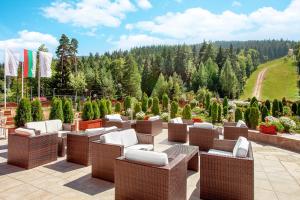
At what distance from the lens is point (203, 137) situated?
656cm

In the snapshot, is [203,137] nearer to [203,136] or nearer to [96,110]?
[203,136]

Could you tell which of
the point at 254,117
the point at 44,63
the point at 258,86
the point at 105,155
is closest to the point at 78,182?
the point at 105,155

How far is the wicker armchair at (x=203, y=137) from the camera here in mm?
6457

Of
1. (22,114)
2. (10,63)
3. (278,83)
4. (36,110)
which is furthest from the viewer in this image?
(278,83)

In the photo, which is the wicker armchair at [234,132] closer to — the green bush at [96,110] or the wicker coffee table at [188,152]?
the wicker coffee table at [188,152]

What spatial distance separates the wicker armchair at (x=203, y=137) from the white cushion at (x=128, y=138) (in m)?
2.13

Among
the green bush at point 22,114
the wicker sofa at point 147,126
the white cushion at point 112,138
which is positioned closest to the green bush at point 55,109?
the green bush at point 22,114

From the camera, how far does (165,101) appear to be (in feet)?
67.2

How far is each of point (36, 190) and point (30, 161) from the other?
3.72 feet

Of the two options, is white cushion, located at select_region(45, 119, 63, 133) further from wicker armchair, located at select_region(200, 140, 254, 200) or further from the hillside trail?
the hillside trail

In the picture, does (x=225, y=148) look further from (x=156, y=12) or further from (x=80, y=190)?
(x=156, y=12)

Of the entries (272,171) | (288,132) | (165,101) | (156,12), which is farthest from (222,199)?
(165,101)

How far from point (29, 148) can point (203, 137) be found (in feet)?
14.6

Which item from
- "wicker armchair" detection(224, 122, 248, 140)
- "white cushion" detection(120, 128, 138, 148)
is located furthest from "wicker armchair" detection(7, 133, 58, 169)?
"wicker armchair" detection(224, 122, 248, 140)
